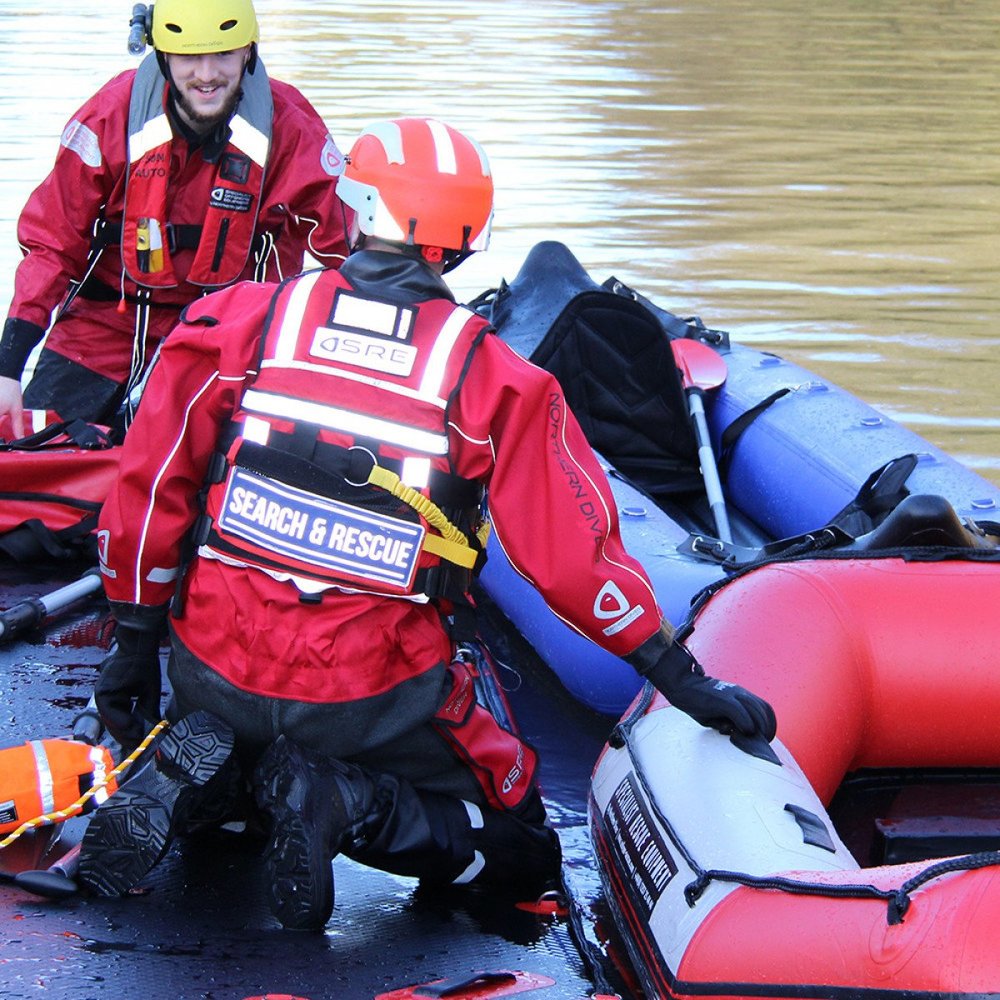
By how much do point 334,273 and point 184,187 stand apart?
1500mm

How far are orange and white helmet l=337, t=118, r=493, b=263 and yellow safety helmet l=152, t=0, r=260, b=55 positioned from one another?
4.00ft

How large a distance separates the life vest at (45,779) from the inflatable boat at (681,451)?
1143mm

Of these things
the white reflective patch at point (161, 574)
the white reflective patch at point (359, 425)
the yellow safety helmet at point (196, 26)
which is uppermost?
the yellow safety helmet at point (196, 26)

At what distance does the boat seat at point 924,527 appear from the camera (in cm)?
290

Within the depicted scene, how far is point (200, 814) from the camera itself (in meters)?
2.52

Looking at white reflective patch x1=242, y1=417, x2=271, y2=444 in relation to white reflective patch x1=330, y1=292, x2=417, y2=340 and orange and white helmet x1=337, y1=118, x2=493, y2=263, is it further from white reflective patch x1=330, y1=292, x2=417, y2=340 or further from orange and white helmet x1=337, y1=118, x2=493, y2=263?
orange and white helmet x1=337, y1=118, x2=493, y2=263

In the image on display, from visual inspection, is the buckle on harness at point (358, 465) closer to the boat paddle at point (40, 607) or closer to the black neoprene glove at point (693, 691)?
the black neoprene glove at point (693, 691)

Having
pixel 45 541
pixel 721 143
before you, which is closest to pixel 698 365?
pixel 45 541

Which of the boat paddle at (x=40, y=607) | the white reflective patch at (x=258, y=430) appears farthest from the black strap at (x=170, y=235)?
the white reflective patch at (x=258, y=430)

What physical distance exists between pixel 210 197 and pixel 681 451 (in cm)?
143

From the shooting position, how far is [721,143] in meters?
10.9

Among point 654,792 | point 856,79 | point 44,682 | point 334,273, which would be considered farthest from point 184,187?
point 856,79

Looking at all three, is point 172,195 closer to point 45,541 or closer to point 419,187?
point 45,541

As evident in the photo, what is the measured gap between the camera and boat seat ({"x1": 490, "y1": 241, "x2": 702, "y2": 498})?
14.1ft
